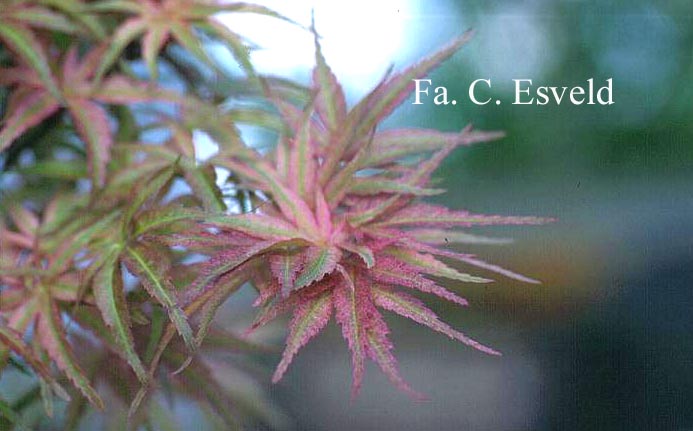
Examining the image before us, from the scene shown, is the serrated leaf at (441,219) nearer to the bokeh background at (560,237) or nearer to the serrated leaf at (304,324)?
the serrated leaf at (304,324)

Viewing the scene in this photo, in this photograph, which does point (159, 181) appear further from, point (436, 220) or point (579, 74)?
point (579, 74)

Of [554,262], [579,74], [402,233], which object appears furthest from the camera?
[579,74]

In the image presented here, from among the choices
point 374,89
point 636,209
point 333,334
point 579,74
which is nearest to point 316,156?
point 374,89

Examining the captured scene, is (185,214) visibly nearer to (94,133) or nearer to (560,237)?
(94,133)

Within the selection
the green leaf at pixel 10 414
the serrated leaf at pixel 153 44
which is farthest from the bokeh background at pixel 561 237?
the green leaf at pixel 10 414

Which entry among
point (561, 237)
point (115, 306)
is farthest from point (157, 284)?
point (561, 237)

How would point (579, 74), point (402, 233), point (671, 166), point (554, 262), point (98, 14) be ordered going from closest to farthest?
point (402, 233), point (98, 14), point (554, 262), point (579, 74), point (671, 166)
